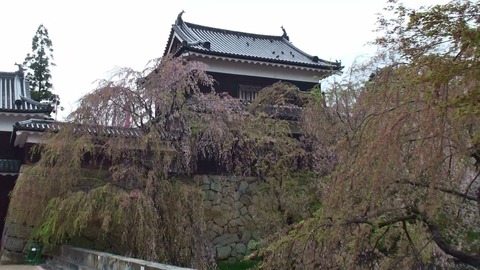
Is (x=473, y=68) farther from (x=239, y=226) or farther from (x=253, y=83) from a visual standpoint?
(x=253, y=83)

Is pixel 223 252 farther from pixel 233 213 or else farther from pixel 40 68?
pixel 40 68

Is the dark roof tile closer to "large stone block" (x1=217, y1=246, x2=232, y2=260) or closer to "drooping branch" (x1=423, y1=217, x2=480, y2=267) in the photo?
"large stone block" (x1=217, y1=246, x2=232, y2=260)

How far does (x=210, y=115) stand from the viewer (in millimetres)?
8984

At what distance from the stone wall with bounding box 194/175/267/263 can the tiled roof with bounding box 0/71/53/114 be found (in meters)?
4.92

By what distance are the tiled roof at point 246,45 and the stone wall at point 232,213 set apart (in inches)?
147

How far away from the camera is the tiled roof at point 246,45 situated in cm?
1333

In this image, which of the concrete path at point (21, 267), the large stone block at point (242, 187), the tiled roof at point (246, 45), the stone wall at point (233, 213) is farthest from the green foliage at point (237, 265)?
the tiled roof at point (246, 45)

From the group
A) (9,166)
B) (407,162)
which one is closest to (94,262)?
(407,162)

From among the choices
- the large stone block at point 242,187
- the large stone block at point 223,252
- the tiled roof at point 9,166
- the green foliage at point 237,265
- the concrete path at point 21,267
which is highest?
the tiled roof at point 9,166

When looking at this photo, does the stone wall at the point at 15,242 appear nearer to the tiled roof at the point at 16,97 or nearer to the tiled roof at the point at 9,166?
the tiled roof at the point at 9,166

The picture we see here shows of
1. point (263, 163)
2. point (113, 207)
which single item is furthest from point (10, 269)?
point (263, 163)

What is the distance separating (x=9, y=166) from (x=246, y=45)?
8466 mm

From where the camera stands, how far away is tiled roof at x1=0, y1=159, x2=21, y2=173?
1097 cm

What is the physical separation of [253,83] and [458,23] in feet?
34.6
